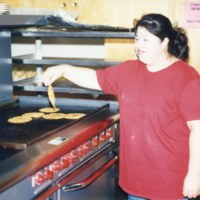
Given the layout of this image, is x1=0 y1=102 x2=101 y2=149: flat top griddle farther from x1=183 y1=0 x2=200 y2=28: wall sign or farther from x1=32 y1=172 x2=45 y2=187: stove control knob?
x1=183 y1=0 x2=200 y2=28: wall sign

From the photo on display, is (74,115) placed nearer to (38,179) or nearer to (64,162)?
(64,162)

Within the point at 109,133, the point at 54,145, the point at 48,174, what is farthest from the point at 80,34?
the point at 48,174

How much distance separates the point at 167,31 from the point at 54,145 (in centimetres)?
75

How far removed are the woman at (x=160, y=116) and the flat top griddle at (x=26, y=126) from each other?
38 centimetres

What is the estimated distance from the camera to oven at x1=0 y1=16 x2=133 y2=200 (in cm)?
159

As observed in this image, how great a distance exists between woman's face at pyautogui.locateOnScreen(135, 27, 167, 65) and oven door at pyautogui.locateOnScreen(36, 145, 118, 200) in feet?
2.10

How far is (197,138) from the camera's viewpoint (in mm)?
1788

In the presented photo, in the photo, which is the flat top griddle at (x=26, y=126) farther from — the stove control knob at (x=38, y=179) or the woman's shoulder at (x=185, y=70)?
the woman's shoulder at (x=185, y=70)

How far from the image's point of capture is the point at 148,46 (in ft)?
6.05

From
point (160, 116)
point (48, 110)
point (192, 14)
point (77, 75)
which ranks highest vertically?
point (192, 14)

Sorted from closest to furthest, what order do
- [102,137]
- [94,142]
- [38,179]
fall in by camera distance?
[38,179] → [94,142] → [102,137]

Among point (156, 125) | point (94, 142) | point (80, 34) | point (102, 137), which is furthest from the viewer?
point (80, 34)

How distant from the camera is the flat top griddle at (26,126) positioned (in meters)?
1.78

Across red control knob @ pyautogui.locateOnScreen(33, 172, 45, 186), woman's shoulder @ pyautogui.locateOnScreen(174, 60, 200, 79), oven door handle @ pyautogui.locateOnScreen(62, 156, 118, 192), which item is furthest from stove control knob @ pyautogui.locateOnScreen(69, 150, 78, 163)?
woman's shoulder @ pyautogui.locateOnScreen(174, 60, 200, 79)
